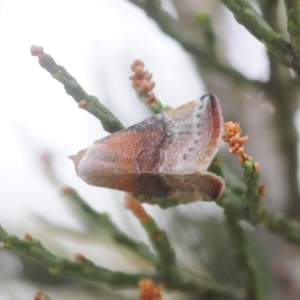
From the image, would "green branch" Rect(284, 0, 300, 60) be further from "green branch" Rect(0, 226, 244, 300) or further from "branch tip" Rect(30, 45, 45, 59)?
"green branch" Rect(0, 226, 244, 300)

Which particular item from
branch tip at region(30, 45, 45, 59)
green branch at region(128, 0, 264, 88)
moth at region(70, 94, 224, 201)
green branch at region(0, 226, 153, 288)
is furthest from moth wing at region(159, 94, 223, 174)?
green branch at region(128, 0, 264, 88)

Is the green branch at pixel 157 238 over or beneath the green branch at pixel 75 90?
beneath

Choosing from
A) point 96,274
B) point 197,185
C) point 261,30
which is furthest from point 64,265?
point 261,30

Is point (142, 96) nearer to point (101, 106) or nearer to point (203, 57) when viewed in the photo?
point (101, 106)

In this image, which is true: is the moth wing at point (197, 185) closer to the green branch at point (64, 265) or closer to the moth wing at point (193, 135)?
the moth wing at point (193, 135)

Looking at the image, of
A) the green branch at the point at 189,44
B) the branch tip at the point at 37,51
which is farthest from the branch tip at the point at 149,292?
the green branch at the point at 189,44

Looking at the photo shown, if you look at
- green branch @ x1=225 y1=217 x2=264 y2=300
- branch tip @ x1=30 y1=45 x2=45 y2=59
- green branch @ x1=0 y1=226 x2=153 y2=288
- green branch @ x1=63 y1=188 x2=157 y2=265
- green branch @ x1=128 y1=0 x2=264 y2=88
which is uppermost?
green branch @ x1=128 y1=0 x2=264 y2=88

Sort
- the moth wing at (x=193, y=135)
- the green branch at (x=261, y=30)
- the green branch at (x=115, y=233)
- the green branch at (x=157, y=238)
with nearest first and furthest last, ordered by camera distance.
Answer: the moth wing at (x=193, y=135) < the green branch at (x=261, y=30) < the green branch at (x=157, y=238) < the green branch at (x=115, y=233)
